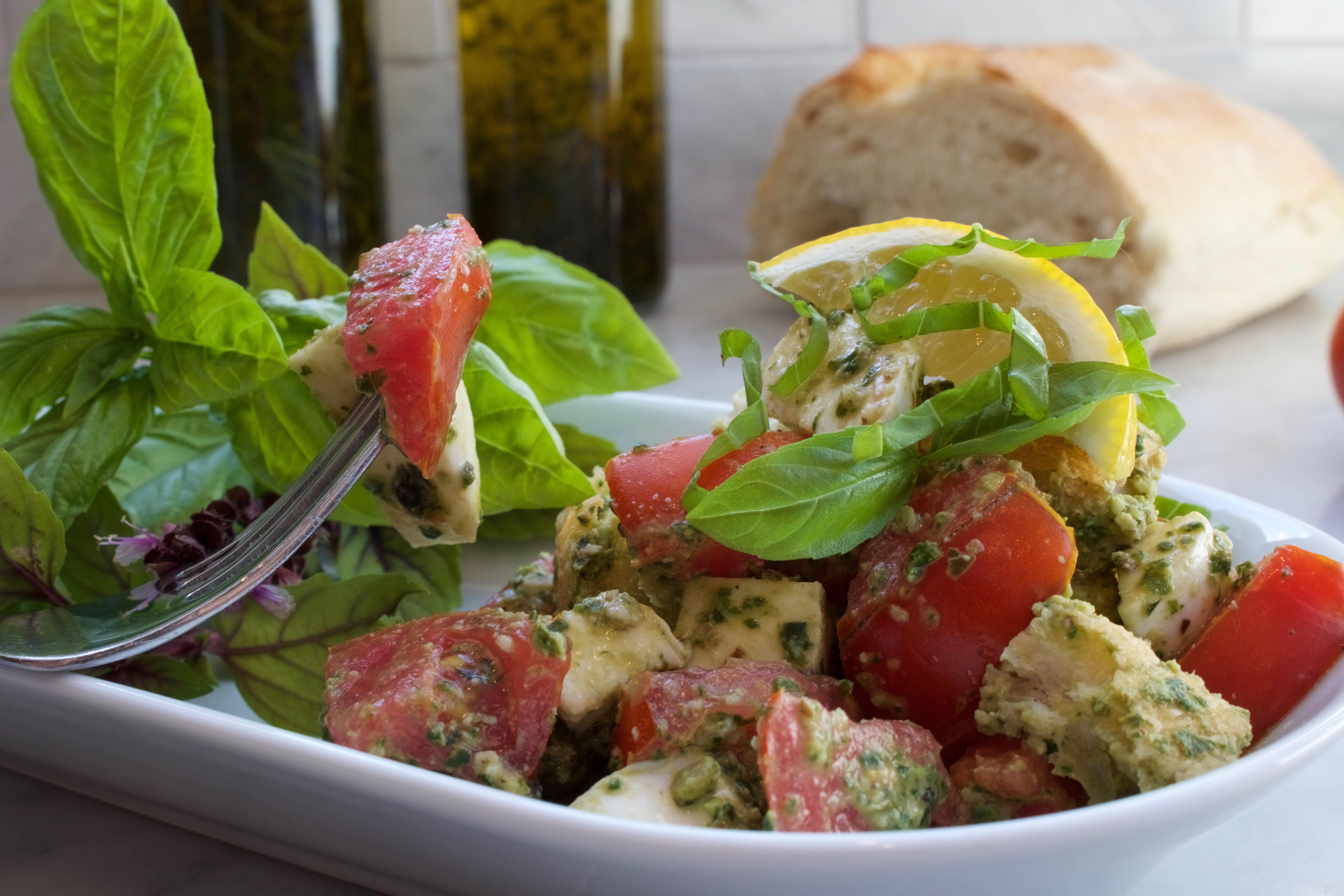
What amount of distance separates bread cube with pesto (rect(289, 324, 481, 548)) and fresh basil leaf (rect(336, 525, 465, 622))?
0.16 m

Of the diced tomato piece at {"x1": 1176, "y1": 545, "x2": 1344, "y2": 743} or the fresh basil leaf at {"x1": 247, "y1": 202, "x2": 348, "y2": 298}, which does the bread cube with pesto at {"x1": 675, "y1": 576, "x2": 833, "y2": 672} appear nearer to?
the diced tomato piece at {"x1": 1176, "y1": 545, "x2": 1344, "y2": 743}

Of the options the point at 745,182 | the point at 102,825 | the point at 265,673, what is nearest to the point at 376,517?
the point at 265,673

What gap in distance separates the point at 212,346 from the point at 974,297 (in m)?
0.50

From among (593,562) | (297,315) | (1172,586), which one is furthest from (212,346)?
(1172,586)

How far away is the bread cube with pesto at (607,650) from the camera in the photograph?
631 millimetres

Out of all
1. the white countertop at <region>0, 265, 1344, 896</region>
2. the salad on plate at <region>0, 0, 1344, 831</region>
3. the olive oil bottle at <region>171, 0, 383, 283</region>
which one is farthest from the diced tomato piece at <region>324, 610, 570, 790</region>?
the olive oil bottle at <region>171, 0, 383, 283</region>

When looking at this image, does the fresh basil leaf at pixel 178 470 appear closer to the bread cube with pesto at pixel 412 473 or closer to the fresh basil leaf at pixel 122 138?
the fresh basil leaf at pixel 122 138

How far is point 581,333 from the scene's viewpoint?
3.48ft

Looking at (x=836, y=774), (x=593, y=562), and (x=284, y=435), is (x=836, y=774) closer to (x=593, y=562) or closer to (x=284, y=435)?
(x=593, y=562)

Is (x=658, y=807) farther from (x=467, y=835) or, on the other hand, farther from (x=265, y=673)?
(x=265, y=673)

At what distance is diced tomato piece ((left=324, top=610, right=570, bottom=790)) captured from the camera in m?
0.59

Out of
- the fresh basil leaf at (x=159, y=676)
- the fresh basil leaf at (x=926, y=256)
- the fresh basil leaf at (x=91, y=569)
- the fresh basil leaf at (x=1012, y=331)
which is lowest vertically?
the fresh basil leaf at (x=159, y=676)

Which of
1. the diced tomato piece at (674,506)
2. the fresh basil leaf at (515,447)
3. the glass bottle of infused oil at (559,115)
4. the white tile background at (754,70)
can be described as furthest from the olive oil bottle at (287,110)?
the diced tomato piece at (674,506)

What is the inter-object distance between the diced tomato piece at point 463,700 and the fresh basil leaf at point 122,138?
1.29ft
